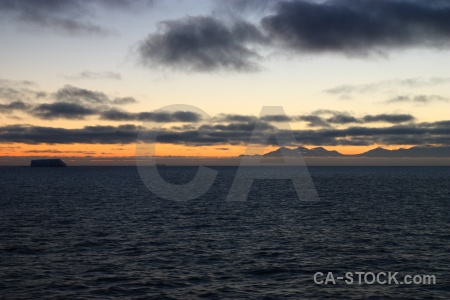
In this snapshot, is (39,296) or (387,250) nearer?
(39,296)

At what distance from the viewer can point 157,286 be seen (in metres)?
34.8

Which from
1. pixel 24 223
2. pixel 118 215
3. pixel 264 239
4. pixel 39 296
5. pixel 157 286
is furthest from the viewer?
pixel 118 215

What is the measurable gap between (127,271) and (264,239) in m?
20.8

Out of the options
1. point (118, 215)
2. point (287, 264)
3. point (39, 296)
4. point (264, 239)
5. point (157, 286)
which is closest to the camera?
point (39, 296)

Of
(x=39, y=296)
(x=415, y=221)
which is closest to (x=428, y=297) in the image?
(x=39, y=296)

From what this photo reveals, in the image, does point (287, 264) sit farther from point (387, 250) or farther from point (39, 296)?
point (39, 296)

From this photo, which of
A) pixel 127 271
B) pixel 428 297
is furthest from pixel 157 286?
pixel 428 297

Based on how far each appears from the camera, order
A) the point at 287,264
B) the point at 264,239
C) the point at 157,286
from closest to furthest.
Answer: the point at 157,286
the point at 287,264
the point at 264,239

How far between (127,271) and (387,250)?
90.3 feet

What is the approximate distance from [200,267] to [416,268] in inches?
776

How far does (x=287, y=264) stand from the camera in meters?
42.0

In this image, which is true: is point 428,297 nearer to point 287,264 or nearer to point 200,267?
point 287,264

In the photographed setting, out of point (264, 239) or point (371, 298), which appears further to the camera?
point (264, 239)

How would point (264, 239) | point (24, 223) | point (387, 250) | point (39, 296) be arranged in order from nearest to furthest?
point (39, 296)
point (387, 250)
point (264, 239)
point (24, 223)
